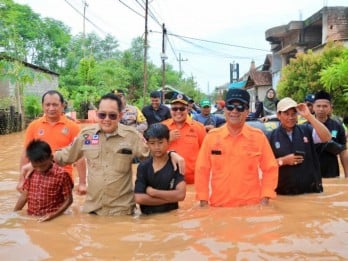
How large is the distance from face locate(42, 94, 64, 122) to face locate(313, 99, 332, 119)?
328 cm

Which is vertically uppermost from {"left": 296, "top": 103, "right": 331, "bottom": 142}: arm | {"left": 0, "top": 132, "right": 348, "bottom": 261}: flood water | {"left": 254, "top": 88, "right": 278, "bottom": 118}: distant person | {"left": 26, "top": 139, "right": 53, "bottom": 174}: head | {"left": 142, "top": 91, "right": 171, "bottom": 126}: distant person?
{"left": 254, "top": 88, "right": 278, "bottom": 118}: distant person

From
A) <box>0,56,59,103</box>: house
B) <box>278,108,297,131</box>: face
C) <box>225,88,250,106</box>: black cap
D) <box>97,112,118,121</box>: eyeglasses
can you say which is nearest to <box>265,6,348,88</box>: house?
<box>0,56,59,103</box>: house

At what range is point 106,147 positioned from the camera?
4.67 meters

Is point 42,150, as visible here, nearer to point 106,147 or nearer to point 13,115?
point 106,147

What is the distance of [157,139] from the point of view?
15.0 ft

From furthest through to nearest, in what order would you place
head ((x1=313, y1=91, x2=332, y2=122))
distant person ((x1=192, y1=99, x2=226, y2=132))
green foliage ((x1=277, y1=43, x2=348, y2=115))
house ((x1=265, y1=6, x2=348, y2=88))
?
1. house ((x1=265, y1=6, x2=348, y2=88))
2. green foliage ((x1=277, y1=43, x2=348, y2=115))
3. distant person ((x1=192, y1=99, x2=226, y2=132))
4. head ((x1=313, y1=91, x2=332, y2=122))

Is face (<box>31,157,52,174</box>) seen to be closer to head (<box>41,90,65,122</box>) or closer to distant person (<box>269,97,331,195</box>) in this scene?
head (<box>41,90,65,122</box>)

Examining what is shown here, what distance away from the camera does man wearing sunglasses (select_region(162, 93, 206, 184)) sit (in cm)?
657

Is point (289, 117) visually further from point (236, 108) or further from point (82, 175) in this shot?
point (82, 175)

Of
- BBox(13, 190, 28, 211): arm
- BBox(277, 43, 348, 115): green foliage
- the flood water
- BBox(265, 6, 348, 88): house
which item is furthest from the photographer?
BBox(265, 6, 348, 88): house

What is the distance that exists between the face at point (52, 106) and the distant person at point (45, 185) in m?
1.03

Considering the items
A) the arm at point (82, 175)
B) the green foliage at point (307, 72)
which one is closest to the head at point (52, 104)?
the arm at point (82, 175)

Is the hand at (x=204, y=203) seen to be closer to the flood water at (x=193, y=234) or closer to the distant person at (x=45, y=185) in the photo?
the flood water at (x=193, y=234)

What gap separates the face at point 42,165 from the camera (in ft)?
15.5
